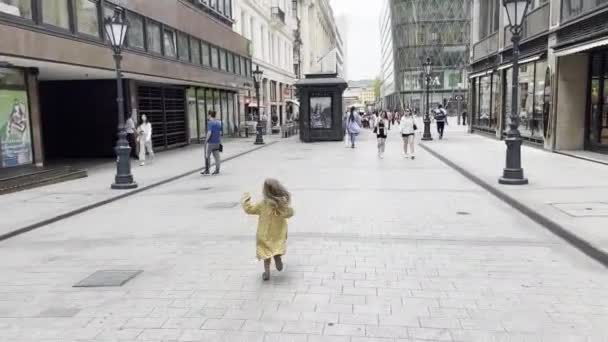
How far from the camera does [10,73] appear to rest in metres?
14.1

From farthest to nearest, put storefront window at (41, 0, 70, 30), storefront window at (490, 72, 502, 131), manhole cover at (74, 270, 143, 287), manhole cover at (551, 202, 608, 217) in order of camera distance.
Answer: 1. storefront window at (490, 72, 502, 131)
2. storefront window at (41, 0, 70, 30)
3. manhole cover at (551, 202, 608, 217)
4. manhole cover at (74, 270, 143, 287)

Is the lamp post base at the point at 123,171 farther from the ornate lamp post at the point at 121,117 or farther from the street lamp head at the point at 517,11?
the street lamp head at the point at 517,11

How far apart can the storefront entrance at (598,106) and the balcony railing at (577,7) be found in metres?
1.54

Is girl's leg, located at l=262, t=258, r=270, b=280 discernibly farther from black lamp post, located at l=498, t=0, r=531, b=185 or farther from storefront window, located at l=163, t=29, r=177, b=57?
storefront window, located at l=163, t=29, r=177, b=57

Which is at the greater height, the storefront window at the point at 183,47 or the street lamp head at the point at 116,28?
the storefront window at the point at 183,47

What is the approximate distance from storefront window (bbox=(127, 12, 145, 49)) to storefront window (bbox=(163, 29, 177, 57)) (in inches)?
84.7

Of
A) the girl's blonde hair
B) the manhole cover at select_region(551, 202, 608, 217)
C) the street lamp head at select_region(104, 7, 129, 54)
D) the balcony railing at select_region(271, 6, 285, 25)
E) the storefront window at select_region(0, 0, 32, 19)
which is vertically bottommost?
the manhole cover at select_region(551, 202, 608, 217)

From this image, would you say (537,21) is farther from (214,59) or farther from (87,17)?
(214,59)

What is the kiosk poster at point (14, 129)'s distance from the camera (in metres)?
13.8

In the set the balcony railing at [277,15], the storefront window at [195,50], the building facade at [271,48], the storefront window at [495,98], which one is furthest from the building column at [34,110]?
the balcony railing at [277,15]

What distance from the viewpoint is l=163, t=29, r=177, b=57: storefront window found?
71.5ft

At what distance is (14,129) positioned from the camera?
14273 mm

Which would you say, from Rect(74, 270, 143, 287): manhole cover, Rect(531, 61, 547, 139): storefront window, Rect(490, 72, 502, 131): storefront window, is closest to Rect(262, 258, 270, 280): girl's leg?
Rect(74, 270, 143, 287): manhole cover

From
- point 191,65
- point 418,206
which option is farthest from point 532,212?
point 191,65
